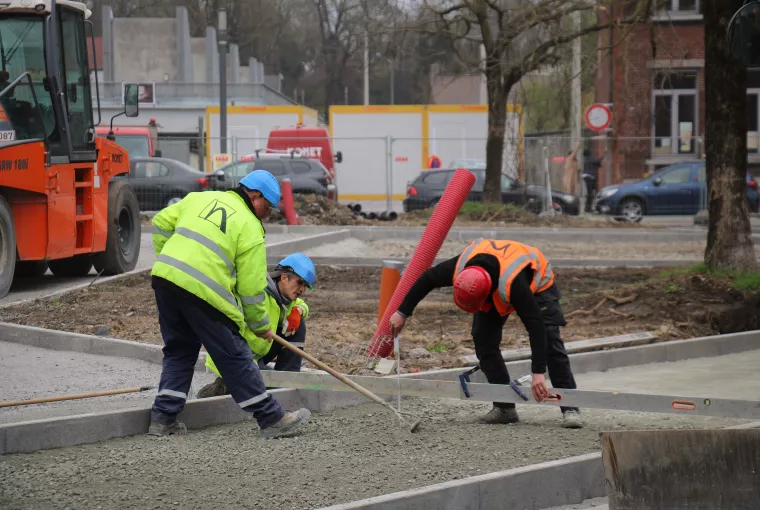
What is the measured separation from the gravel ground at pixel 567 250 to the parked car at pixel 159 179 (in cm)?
582

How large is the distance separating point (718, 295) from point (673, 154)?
20.2 metres

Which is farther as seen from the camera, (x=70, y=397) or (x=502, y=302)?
(x=70, y=397)

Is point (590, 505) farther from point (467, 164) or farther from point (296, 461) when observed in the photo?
point (467, 164)

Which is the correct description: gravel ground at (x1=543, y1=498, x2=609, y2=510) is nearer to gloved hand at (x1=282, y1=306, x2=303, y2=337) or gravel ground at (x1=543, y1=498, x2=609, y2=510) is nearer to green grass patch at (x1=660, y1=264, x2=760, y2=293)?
gloved hand at (x1=282, y1=306, x2=303, y2=337)

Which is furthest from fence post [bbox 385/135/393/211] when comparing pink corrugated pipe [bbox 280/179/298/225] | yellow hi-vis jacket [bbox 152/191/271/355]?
yellow hi-vis jacket [bbox 152/191/271/355]

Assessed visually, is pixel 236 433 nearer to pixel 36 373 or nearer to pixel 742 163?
pixel 36 373

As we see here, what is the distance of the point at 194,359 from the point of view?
6.89 metres

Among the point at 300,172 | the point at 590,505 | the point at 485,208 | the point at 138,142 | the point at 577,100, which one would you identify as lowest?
the point at 590,505

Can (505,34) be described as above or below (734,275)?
above

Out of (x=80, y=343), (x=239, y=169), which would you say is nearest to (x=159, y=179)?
(x=239, y=169)

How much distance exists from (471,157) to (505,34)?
14886 millimetres

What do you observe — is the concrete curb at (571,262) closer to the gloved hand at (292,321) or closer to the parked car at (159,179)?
the gloved hand at (292,321)

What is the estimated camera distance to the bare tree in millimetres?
19188

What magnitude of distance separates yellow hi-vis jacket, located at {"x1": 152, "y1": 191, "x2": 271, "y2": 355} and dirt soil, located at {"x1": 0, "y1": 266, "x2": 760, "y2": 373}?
2477mm
